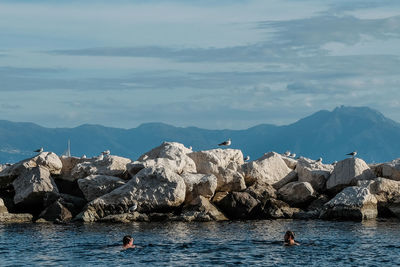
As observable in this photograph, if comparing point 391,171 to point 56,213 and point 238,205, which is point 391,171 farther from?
point 56,213

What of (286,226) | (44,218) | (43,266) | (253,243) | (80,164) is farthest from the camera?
(80,164)

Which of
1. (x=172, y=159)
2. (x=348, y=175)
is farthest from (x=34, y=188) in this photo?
(x=348, y=175)

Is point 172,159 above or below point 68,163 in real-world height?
above

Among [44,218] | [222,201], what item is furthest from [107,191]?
[222,201]

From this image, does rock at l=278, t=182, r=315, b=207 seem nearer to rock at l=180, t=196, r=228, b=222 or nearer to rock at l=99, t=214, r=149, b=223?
rock at l=180, t=196, r=228, b=222

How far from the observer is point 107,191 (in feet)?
158

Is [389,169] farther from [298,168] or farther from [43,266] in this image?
[43,266]

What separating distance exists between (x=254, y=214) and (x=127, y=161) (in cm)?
1116

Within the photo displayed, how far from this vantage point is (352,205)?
154 ft

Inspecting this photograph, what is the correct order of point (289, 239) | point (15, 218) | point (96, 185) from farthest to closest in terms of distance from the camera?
point (96, 185) → point (15, 218) → point (289, 239)

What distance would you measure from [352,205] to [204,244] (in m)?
14.5

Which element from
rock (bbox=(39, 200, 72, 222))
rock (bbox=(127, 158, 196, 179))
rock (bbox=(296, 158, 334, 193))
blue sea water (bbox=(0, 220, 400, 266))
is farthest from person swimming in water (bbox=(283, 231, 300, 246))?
rock (bbox=(39, 200, 72, 222))

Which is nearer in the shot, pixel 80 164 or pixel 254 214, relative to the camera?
pixel 254 214

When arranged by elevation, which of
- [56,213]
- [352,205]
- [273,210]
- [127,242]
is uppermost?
[352,205]
